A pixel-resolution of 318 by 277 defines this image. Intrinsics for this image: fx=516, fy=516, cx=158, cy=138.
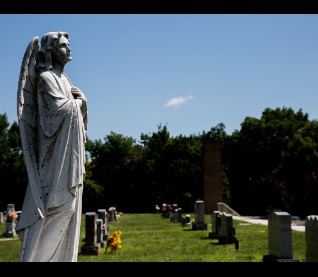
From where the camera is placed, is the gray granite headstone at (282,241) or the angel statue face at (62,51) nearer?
the angel statue face at (62,51)

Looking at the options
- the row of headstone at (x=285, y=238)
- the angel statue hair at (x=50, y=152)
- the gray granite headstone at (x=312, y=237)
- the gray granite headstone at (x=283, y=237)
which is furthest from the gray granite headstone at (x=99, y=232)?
the angel statue hair at (x=50, y=152)

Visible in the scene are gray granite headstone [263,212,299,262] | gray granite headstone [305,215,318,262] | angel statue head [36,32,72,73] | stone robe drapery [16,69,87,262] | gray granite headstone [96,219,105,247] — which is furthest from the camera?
gray granite headstone [96,219,105,247]

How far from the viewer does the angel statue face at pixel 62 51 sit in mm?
5219

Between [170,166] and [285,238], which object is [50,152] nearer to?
[285,238]

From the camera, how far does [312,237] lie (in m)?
10.2

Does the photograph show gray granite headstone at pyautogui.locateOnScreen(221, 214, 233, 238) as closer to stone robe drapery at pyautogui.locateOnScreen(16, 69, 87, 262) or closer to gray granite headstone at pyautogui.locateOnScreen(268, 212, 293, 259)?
gray granite headstone at pyautogui.locateOnScreen(268, 212, 293, 259)

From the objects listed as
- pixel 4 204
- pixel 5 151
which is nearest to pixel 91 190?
pixel 4 204

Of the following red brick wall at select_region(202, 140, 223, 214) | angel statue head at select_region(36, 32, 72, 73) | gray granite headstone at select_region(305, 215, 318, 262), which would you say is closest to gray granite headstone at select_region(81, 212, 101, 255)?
gray granite headstone at select_region(305, 215, 318, 262)

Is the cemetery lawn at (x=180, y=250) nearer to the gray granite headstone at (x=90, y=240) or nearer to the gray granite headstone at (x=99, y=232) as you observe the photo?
the gray granite headstone at (x=90, y=240)

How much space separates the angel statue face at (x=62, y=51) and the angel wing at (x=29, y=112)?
0.64 ft

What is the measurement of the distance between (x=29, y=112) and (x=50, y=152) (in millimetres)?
494

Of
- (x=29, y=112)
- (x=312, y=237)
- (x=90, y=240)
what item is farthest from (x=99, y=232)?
(x=29, y=112)

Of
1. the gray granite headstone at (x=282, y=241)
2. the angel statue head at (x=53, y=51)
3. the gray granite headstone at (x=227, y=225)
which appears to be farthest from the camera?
the gray granite headstone at (x=227, y=225)

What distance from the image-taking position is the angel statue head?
5195mm
